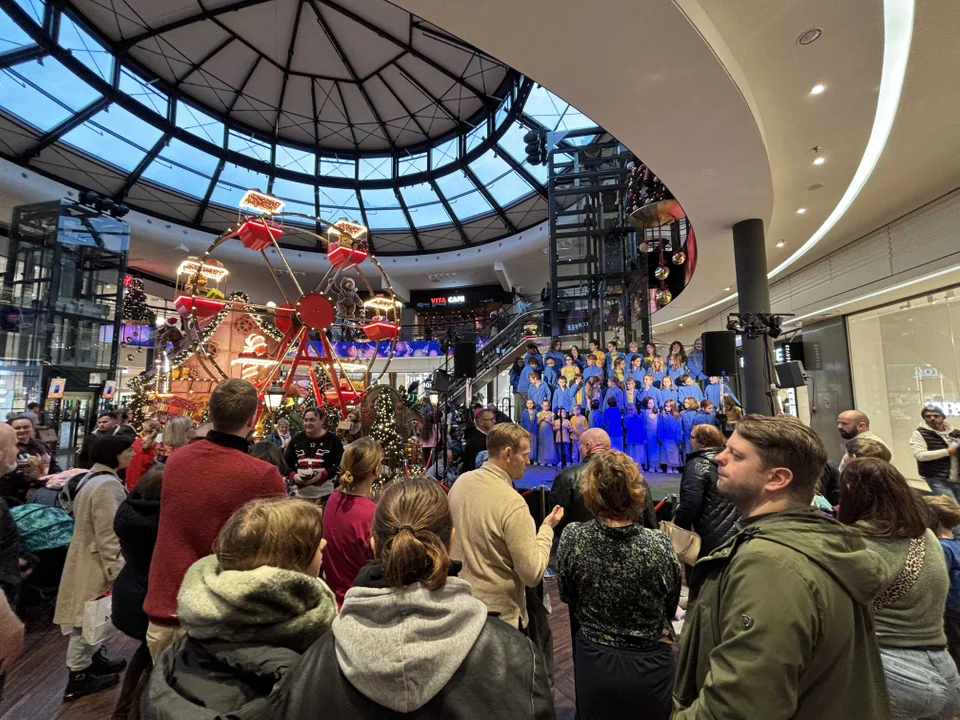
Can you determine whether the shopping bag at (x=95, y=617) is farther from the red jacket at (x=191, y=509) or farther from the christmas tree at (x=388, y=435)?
the christmas tree at (x=388, y=435)

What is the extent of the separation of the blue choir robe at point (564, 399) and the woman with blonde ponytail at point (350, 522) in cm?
663

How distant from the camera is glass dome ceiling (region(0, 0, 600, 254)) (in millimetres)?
11398

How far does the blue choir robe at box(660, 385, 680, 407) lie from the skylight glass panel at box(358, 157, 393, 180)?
14.1 metres

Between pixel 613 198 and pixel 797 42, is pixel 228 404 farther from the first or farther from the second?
pixel 613 198

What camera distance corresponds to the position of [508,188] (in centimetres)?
1641

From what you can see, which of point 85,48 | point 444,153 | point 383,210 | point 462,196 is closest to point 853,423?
point 462,196

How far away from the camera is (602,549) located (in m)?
1.57

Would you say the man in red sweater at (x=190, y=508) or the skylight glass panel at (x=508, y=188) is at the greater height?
the skylight glass panel at (x=508, y=188)

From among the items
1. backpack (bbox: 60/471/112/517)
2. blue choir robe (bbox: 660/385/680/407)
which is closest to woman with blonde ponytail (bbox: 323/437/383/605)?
backpack (bbox: 60/471/112/517)

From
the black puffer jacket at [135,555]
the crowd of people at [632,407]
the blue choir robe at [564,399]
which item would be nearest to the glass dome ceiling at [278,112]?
the crowd of people at [632,407]

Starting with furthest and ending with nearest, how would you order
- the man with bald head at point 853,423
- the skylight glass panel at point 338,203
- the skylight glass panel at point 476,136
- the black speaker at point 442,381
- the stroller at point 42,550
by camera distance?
the skylight glass panel at point 338,203 < the skylight glass panel at point 476,136 < the black speaker at point 442,381 < the man with bald head at point 853,423 < the stroller at point 42,550

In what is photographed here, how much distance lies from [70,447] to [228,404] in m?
10.9

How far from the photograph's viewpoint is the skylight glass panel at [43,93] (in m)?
11.0

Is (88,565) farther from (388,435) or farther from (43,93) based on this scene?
(43,93)
